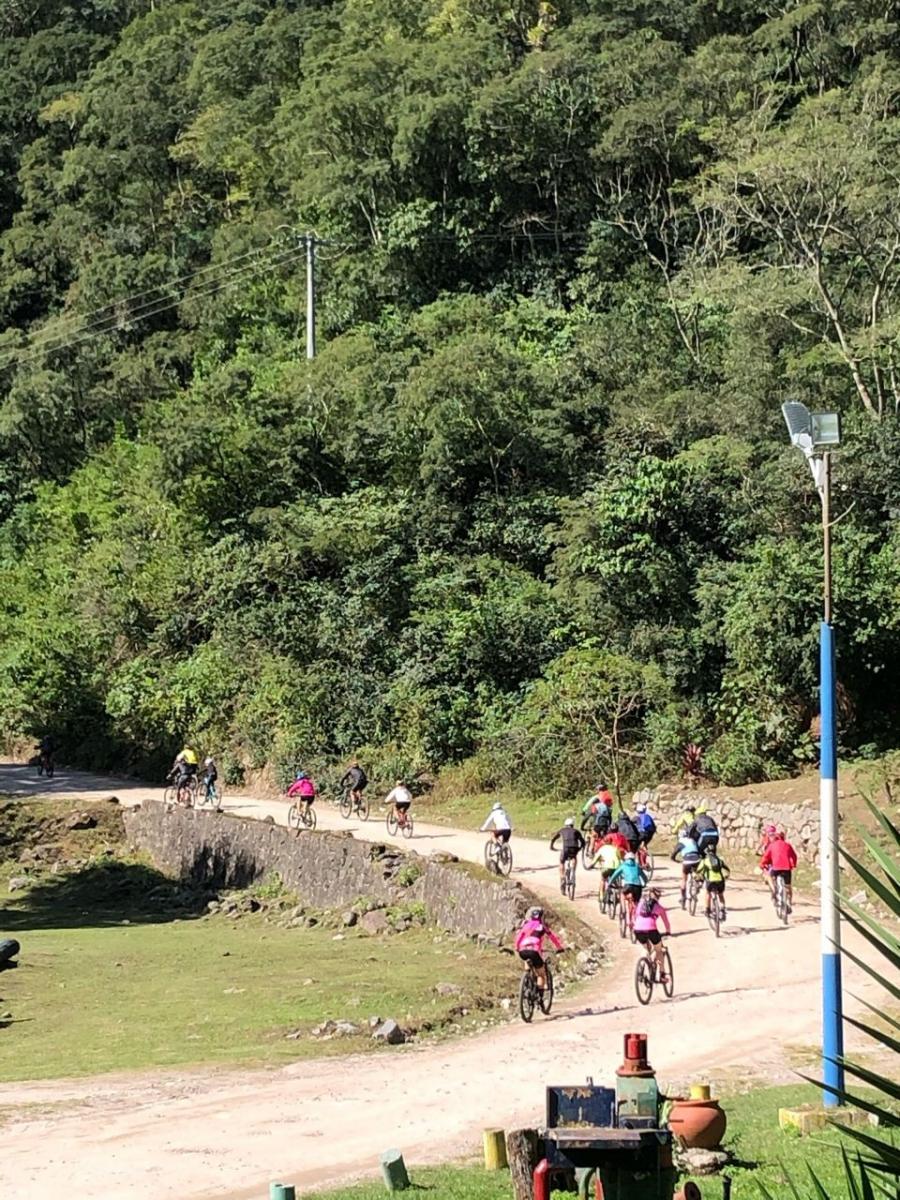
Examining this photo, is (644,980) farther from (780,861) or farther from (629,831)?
(629,831)

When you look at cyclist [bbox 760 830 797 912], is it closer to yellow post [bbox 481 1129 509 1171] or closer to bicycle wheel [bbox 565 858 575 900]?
bicycle wheel [bbox 565 858 575 900]

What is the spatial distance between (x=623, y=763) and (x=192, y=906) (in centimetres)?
962

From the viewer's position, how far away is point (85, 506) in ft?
161

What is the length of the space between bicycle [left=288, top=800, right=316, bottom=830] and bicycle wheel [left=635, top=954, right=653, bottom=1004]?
13.9 meters

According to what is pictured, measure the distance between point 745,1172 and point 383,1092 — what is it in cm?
459

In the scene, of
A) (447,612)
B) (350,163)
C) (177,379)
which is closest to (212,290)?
(177,379)

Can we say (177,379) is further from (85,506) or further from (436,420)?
(436,420)

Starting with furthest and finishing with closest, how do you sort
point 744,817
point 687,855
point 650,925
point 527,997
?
point 744,817, point 687,855, point 650,925, point 527,997

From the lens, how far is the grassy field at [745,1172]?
367 inches

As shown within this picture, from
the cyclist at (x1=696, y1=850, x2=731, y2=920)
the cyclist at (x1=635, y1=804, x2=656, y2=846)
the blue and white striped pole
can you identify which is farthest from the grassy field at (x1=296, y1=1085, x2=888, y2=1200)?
the cyclist at (x1=635, y1=804, x2=656, y2=846)

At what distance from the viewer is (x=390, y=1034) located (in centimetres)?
1512

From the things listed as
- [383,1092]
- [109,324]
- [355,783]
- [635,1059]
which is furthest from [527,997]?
[109,324]

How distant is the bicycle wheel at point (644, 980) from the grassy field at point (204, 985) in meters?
1.79

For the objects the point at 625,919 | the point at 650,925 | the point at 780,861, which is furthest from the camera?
the point at 625,919
